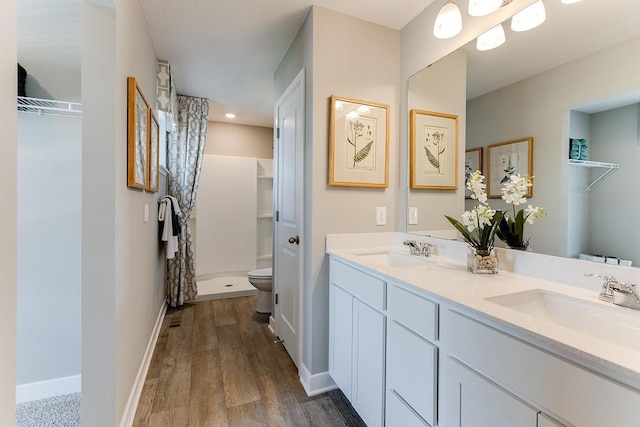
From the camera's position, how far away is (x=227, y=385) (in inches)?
73.3

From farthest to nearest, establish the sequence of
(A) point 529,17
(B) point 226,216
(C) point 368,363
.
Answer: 1. (B) point 226,216
2. (C) point 368,363
3. (A) point 529,17

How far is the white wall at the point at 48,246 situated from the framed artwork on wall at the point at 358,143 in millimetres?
1578

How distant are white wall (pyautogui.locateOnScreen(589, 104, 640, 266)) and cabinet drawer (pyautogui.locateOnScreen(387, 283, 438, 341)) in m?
0.69

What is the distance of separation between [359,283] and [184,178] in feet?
8.80

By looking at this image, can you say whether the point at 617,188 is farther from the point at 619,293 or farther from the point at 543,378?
the point at 543,378

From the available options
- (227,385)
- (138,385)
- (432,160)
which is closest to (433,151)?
(432,160)

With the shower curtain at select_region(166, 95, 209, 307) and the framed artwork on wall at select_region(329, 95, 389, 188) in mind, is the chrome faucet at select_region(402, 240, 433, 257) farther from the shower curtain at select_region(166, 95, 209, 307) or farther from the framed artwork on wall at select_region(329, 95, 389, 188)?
the shower curtain at select_region(166, 95, 209, 307)

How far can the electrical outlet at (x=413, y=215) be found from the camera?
1884mm

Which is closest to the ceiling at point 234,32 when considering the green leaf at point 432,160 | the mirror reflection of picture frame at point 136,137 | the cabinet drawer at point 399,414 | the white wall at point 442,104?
the white wall at point 442,104

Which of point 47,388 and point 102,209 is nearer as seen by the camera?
point 102,209

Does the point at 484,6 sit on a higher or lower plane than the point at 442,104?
higher

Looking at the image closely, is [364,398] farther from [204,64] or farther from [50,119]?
[204,64]

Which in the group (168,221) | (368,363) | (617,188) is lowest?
(368,363)

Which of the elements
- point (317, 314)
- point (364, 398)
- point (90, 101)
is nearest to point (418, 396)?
point (364, 398)
